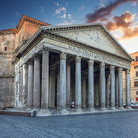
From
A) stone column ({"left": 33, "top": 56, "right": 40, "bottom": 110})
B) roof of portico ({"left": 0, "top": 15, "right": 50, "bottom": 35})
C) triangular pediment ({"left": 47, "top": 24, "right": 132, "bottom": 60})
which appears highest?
roof of portico ({"left": 0, "top": 15, "right": 50, "bottom": 35})

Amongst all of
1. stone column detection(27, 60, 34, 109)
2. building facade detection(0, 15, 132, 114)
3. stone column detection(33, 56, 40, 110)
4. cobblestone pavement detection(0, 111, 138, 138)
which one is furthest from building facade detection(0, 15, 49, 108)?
cobblestone pavement detection(0, 111, 138, 138)

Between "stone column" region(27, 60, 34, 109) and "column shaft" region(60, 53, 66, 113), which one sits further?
"stone column" region(27, 60, 34, 109)

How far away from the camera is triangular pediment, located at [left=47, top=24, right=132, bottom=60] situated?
61.9ft

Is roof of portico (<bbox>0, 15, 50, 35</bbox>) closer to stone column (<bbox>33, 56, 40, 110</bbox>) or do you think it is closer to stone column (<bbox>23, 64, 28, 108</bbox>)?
stone column (<bbox>23, 64, 28, 108</bbox>)

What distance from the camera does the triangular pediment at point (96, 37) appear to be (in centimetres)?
1888

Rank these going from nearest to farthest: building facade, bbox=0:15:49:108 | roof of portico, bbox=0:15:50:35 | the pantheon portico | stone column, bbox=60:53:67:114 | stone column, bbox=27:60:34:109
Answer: the pantheon portico, stone column, bbox=60:53:67:114, stone column, bbox=27:60:34:109, roof of portico, bbox=0:15:50:35, building facade, bbox=0:15:49:108

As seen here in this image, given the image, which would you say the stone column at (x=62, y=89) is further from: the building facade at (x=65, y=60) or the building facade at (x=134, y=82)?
the building facade at (x=134, y=82)

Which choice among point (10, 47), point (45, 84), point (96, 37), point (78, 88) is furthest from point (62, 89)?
point (10, 47)

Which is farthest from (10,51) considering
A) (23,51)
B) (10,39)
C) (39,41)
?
(39,41)

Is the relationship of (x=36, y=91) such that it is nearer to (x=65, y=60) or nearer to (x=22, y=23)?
(x=65, y=60)

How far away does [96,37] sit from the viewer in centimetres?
2252

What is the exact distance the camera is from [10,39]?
31.5 meters

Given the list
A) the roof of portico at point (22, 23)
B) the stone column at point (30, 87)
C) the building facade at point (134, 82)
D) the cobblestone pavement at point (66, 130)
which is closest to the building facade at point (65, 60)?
the stone column at point (30, 87)

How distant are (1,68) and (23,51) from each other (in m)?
10.3
